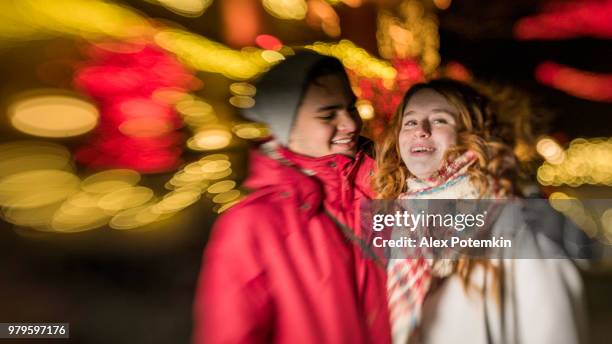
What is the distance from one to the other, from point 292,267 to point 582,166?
91cm

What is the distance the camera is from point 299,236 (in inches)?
49.1

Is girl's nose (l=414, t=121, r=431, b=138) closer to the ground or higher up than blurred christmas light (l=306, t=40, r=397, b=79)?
closer to the ground

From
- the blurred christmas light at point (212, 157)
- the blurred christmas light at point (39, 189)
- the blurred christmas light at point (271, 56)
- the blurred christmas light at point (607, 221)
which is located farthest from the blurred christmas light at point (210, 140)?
the blurred christmas light at point (607, 221)

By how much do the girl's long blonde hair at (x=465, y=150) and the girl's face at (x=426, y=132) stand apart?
0.01m

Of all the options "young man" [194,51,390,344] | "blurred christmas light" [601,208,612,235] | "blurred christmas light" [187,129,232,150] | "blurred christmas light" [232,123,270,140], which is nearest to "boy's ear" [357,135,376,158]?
"young man" [194,51,390,344]

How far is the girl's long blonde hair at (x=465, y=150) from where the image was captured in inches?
51.4

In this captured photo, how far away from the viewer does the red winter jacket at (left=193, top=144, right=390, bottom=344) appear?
122cm

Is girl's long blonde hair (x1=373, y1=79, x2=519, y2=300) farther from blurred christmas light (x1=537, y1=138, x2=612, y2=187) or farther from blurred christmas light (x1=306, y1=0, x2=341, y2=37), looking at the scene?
blurred christmas light (x1=306, y1=0, x2=341, y2=37)

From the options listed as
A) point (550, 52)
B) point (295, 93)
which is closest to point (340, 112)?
point (295, 93)

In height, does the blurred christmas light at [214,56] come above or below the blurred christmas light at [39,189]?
above

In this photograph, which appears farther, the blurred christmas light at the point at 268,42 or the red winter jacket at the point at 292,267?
the blurred christmas light at the point at 268,42

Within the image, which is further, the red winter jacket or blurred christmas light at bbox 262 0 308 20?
blurred christmas light at bbox 262 0 308 20

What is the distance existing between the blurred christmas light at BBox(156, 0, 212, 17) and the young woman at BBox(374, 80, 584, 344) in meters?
0.64

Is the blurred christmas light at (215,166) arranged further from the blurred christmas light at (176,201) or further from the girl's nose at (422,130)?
the girl's nose at (422,130)
